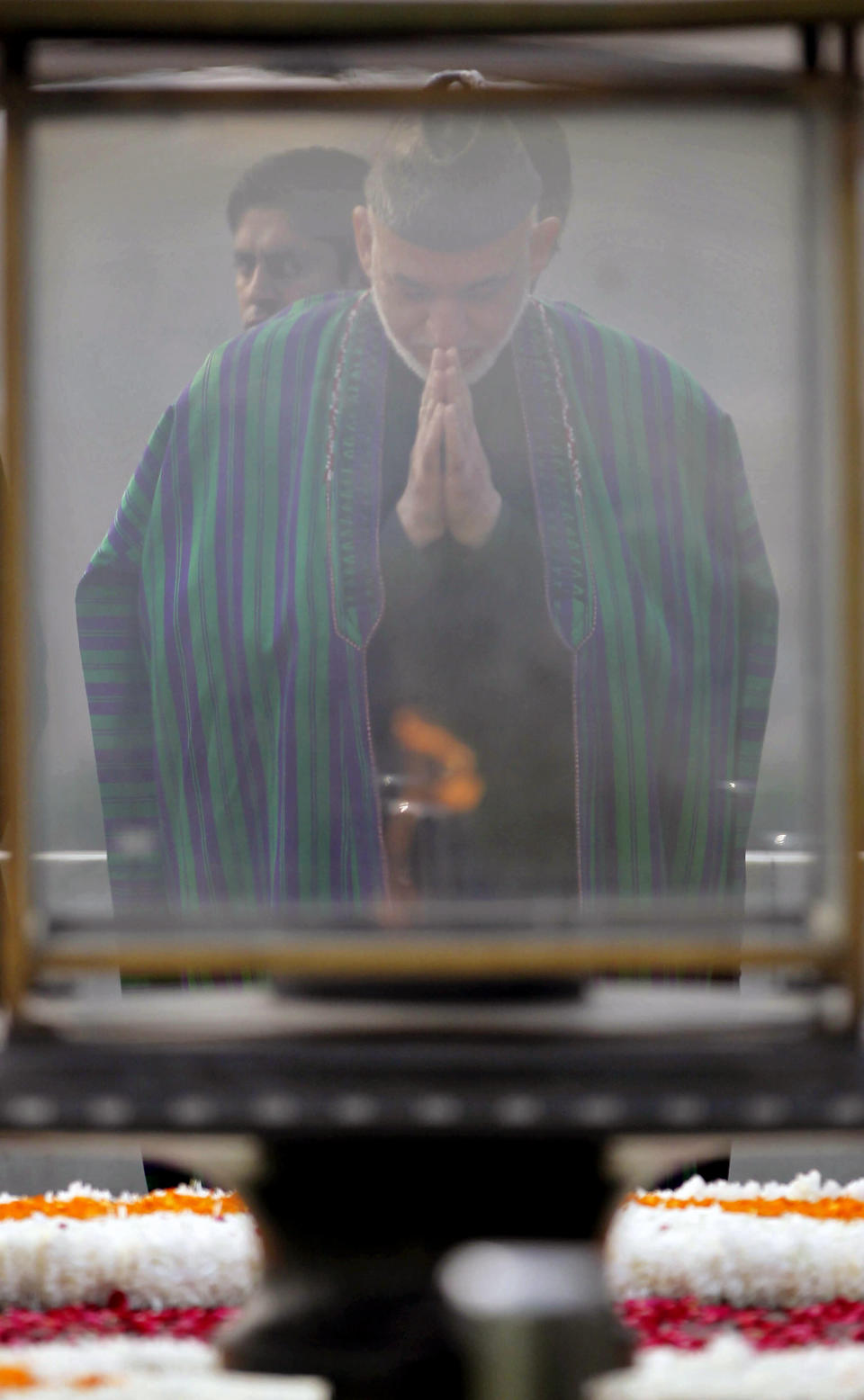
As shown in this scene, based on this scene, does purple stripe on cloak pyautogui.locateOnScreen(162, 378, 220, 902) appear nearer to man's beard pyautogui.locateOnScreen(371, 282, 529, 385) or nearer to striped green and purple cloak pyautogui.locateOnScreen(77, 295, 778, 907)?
striped green and purple cloak pyautogui.locateOnScreen(77, 295, 778, 907)

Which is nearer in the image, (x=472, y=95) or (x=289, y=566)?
(x=472, y=95)

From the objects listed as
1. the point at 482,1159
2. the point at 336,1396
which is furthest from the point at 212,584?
the point at 336,1396

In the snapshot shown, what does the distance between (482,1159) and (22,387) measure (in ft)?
2.16

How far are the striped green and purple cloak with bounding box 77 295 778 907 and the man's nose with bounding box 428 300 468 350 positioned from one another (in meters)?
0.04

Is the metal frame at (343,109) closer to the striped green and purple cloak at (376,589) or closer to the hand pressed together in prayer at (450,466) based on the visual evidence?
the striped green and purple cloak at (376,589)

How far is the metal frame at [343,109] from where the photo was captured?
3.90 ft

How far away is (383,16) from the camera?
1187mm

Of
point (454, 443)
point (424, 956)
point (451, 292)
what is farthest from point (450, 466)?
point (424, 956)

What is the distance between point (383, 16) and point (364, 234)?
15 centimetres

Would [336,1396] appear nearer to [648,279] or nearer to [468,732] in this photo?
[468,732]

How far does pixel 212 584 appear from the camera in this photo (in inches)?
53.2

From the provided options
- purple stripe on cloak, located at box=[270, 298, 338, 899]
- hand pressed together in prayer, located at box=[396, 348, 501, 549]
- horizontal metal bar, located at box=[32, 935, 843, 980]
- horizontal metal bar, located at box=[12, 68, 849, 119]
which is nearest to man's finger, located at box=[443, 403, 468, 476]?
hand pressed together in prayer, located at box=[396, 348, 501, 549]

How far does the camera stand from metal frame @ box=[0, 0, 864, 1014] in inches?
46.8

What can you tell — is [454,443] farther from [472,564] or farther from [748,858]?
[748,858]
